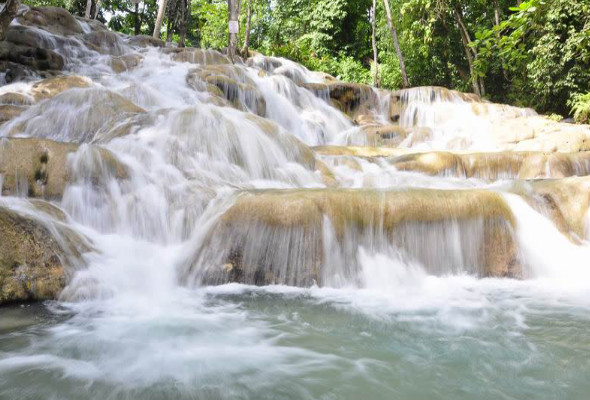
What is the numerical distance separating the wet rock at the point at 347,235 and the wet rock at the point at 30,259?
4.10 ft

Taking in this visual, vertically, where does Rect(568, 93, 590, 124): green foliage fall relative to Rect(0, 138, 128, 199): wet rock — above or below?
above

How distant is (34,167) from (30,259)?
168cm

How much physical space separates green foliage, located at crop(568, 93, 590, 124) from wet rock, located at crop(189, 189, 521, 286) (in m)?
10.2

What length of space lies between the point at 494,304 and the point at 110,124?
21.7 feet

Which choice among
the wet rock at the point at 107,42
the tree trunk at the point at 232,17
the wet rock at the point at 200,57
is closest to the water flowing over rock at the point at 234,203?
the wet rock at the point at 200,57

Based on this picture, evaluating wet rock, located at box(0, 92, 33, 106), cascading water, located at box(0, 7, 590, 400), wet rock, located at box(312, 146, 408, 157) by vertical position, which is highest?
wet rock, located at box(0, 92, 33, 106)

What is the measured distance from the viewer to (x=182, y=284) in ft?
14.3

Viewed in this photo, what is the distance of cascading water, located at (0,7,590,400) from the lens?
2.51 m

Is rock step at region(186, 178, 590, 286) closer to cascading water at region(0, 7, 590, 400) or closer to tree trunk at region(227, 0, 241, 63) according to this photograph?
cascading water at region(0, 7, 590, 400)

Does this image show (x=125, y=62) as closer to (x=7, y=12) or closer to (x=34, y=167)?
(x=7, y=12)

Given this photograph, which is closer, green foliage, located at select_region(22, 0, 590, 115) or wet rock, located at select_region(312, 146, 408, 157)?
wet rock, located at select_region(312, 146, 408, 157)

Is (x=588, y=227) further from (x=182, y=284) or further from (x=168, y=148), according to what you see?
(x=168, y=148)

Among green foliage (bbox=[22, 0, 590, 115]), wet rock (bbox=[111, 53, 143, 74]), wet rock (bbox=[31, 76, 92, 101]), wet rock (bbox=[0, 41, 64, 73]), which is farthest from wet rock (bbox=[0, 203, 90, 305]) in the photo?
green foliage (bbox=[22, 0, 590, 115])

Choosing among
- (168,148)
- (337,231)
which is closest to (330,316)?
(337,231)
